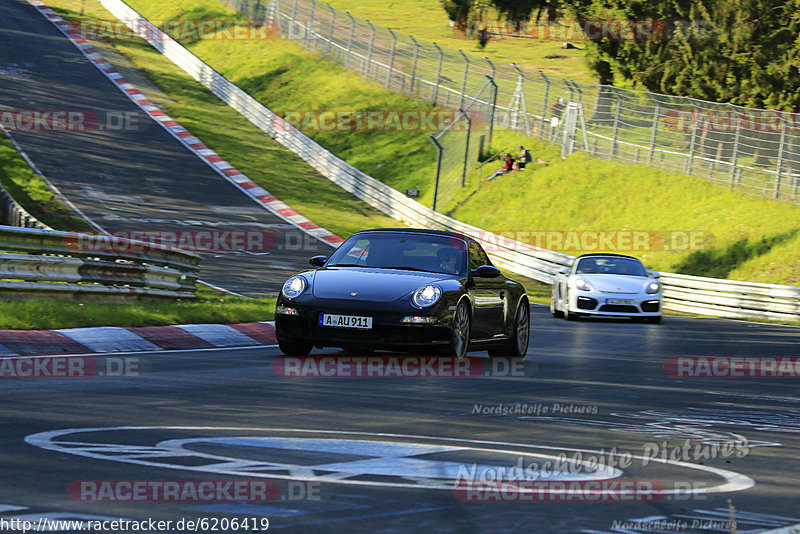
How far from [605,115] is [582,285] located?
55.0 ft

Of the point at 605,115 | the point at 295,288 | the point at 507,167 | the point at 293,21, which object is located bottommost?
the point at 507,167

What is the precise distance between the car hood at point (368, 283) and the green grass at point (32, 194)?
54.8ft

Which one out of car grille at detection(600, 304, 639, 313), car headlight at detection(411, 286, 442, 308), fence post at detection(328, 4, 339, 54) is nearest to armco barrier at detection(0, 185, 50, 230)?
car grille at detection(600, 304, 639, 313)

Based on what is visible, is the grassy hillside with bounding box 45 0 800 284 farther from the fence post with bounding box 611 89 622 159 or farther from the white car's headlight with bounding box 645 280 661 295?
the white car's headlight with bounding box 645 280 661 295

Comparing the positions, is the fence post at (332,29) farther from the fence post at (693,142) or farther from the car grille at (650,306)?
the car grille at (650,306)

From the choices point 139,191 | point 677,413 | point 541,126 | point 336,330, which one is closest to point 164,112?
point 139,191

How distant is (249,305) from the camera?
1609cm

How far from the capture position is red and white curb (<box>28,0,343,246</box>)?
3343cm

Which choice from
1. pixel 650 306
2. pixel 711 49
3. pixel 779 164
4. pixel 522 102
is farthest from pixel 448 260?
pixel 522 102

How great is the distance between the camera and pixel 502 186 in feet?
123

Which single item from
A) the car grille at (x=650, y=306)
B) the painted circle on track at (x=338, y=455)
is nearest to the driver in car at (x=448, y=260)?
the painted circle on track at (x=338, y=455)

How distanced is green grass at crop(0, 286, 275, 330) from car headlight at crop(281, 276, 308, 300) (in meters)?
2.44

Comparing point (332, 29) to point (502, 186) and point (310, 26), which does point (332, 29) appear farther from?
point (502, 186)

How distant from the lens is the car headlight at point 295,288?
1091 centimetres
